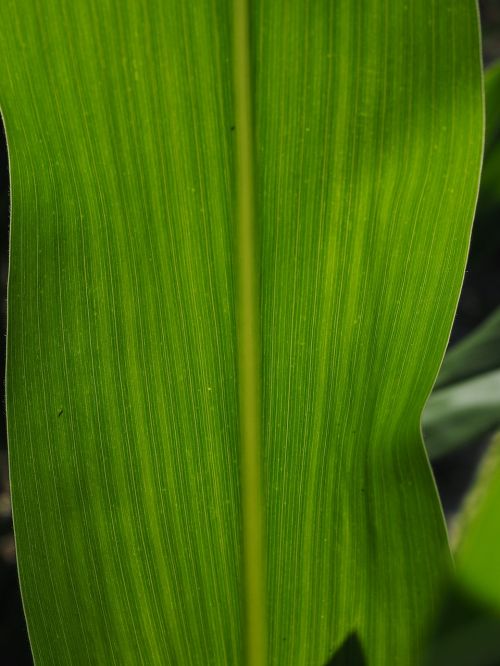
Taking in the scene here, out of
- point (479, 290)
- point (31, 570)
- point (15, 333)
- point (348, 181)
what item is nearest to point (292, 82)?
point (348, 181)

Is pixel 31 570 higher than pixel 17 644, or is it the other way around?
pixel 31 570

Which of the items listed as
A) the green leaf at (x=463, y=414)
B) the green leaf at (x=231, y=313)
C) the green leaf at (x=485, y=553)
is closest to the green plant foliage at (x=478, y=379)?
the green leaf at (x=463, y=414)

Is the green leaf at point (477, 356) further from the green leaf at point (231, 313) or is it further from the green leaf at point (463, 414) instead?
the green leaf at point (231, 313)

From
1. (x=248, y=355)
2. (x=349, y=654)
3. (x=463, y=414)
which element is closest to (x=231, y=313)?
(x=248, y=355)

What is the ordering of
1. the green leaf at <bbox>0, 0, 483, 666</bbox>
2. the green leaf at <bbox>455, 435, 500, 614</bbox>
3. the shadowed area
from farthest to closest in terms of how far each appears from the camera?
1. the shadowed area
2. the green leaf at <bbox>0, 0, 483, 666</bbox>
3. the green leaf at <bbox>455, 435, 500, 614</bbox>

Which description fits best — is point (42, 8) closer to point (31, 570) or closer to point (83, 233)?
point (83, 233)

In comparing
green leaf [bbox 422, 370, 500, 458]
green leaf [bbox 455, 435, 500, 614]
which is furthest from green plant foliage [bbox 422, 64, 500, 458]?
green leaf [bbox 455, 435, 500, 614]

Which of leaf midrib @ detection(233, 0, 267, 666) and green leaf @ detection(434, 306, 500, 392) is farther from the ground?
leaf midrib @ detection(233, 0, 267, 666)

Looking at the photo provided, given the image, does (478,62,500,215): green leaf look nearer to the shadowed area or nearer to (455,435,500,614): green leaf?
the shadowed area
